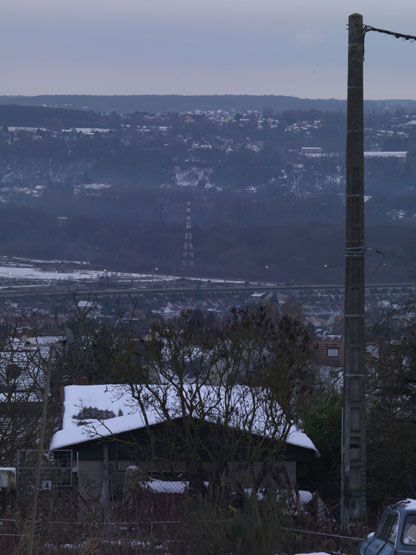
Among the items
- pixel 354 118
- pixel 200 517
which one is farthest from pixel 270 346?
pixel 200 517

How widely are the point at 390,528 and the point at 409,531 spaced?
0.28m

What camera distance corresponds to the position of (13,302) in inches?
4405

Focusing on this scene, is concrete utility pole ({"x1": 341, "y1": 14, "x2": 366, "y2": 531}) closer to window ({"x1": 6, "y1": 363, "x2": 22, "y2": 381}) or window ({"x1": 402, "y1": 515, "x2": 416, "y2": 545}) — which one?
window ({"x1": 402, "y1": 515, "x2": 416, "y2": 545})

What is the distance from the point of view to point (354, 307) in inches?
566

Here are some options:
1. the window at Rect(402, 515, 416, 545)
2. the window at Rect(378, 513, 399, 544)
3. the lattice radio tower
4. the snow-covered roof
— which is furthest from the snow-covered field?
the window at Rect(402, 515, 416, 545)

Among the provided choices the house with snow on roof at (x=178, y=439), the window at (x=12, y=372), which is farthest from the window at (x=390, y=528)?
the window at (x=12, y=372)

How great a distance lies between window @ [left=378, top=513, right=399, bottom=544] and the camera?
1173 centimetres

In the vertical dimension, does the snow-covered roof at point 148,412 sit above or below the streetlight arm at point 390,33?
below

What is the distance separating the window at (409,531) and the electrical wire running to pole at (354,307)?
259cm

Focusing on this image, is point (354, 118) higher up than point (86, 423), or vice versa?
point (354, 118)

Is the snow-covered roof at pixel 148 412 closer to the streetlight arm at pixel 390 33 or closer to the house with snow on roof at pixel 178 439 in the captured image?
the house with snow on roof at pixel 178 439

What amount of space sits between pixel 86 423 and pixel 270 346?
3.07m

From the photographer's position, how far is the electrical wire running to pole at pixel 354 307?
14.3 meters

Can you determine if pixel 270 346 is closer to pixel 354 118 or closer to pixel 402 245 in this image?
pixel 354 118
